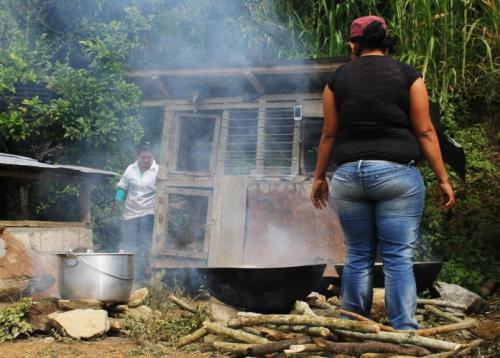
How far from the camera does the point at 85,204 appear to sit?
8.28m

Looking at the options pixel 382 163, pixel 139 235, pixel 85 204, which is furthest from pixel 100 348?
pixel 139 235

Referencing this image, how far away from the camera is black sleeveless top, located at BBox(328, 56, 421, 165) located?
339 cm

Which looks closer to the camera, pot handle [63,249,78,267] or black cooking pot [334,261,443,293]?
black cooking pot [334,261,443,293]

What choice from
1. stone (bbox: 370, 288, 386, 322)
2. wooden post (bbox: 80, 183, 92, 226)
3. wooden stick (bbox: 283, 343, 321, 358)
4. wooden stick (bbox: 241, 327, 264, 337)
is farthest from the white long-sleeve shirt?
wooden stick (bbox: 283, 343, 321, 358)

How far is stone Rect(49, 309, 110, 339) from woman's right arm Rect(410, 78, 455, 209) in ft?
10.7

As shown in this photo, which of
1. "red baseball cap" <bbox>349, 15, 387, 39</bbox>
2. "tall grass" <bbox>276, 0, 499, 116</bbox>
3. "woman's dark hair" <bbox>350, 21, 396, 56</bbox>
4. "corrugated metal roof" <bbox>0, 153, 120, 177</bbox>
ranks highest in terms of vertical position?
"tall grass" <bbox>276, 0, 499, 116</bbox>

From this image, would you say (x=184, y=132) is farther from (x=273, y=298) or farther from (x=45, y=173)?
(x=273, y=298)

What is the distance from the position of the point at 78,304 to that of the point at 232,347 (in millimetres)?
2291

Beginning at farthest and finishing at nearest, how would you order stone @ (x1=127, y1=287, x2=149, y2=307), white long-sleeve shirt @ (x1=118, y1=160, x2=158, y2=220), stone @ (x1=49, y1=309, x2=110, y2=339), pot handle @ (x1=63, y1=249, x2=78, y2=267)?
white long-sleeve shirt @ (x1=118, y1=160, x2=158, y2=220)
stone @ (x1=127, y1=287, x2=149, y2=307)
pot handle @ (x1=63, y1=249, x2=78, y2=267)
stone @ (x1=49, y1=309, x2=110, y2=339)

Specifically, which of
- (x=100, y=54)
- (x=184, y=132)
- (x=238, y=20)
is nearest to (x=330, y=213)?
(x=184, y=132)

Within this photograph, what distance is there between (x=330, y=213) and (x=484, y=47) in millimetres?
3559

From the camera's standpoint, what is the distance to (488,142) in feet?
26.7

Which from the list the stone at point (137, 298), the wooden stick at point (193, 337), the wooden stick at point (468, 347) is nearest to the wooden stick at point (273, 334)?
the wooden stick at point (193, 337)

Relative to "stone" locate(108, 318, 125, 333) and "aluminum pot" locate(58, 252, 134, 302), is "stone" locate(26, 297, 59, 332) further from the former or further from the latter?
"stone" locate(108, 318, 125, 333)
